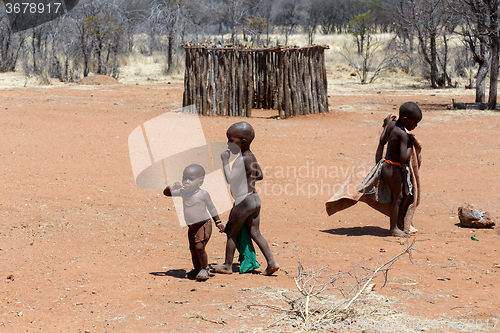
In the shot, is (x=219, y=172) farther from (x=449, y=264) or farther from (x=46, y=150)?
(x=449, y=264)

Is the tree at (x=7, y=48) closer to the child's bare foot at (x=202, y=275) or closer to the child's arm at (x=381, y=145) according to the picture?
the child's arm at (x=381, y=145)

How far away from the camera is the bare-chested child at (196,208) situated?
3.81 m

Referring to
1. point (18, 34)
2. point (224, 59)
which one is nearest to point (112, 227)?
point (224, 59)

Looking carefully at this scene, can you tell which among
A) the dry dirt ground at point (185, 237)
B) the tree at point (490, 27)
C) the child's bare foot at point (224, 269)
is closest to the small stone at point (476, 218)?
the dry dirt ground at point (185, 237)

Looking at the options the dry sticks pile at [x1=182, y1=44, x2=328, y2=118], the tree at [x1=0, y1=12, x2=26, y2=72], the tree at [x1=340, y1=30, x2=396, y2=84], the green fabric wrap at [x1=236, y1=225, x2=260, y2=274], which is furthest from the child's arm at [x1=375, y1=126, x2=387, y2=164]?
the tree at [x1=0, y1=12, x2=26, y2=72]

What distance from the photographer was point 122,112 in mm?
12805

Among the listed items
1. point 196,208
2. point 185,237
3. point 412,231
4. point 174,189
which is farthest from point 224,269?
point 412,231

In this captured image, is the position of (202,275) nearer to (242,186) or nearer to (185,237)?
(242,186)

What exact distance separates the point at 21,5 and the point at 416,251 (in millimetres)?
23693

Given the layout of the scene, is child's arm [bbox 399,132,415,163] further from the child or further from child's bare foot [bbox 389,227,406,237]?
child's bare foot [bbox 389,227,406,237]

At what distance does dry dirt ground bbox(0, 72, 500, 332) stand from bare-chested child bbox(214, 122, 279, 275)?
21 centimetres

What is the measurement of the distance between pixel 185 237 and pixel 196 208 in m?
1.40

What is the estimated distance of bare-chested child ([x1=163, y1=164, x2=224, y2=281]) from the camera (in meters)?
3.81

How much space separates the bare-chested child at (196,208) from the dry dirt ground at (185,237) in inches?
9.4
